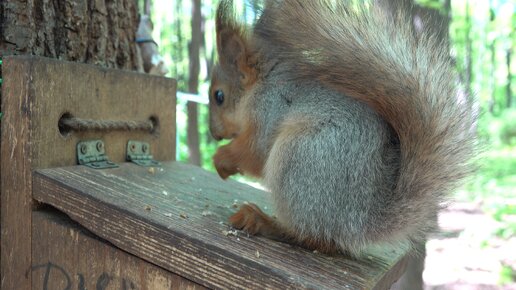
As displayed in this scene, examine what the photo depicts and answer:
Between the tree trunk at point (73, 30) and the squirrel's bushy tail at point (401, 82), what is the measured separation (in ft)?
2.51

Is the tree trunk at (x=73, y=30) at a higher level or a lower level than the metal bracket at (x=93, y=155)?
higher

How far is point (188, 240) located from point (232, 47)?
0.82 metres

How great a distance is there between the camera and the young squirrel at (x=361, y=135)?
3.68 feet

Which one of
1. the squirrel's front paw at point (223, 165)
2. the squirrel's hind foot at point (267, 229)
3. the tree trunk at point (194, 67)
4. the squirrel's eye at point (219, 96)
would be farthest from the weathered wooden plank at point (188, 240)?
the tree trunk at point (194, 67)

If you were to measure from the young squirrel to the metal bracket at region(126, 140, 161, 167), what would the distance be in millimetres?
533

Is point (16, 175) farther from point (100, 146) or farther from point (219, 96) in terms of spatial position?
point (219, 96)

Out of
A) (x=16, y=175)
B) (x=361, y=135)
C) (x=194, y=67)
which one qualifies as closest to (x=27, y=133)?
(x=16, y=175)

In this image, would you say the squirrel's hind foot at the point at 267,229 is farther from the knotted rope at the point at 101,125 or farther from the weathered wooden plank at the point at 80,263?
the knotted rope at the point at 101,125

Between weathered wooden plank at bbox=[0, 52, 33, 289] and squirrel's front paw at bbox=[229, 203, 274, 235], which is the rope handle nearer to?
weathered wooden plank at bbox=[0, 52, 33, 289]

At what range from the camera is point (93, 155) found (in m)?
1.41

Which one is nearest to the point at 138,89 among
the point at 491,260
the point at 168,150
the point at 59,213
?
the point at 168,150

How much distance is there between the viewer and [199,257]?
98 centimetres

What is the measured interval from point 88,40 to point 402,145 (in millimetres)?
1136

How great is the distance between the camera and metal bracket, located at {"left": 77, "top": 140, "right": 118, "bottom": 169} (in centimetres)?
136
